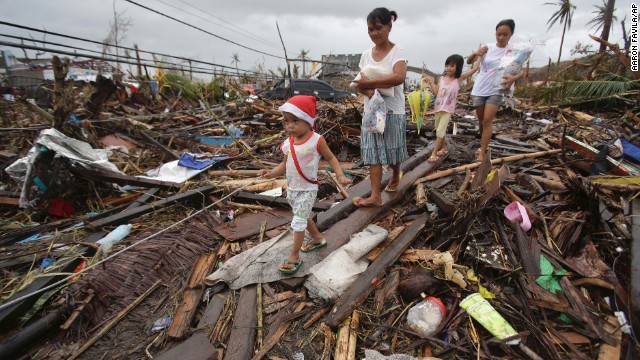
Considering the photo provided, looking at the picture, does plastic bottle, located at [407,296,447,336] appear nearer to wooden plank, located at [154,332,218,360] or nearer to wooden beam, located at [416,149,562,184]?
wooden plank, located at [154,332,218,360]

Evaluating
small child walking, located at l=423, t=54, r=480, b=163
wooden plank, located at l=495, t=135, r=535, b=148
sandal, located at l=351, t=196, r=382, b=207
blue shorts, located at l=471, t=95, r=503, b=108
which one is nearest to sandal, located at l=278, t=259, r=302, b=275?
sandal, located at l=351, t=196, r=382, b=207

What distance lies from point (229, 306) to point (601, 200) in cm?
390

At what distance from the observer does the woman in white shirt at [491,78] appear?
3.99 meters

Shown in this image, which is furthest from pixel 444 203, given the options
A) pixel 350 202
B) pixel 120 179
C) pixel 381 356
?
pixel 120 179

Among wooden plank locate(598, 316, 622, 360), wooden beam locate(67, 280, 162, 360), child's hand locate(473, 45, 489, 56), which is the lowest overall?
wooden beam locate(67, 280, 162, 360)

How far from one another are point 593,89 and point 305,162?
968cm

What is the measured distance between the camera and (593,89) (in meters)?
7.79

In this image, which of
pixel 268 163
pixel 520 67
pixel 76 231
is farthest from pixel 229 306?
pixel 520 67

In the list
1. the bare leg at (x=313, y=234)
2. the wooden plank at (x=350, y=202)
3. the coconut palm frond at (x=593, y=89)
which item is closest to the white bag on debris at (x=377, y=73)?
the wooden plank at (x=350, y=202)

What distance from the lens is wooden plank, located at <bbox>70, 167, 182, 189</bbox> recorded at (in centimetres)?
442

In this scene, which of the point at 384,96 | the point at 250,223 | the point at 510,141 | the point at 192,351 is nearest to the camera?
the point at 192,351

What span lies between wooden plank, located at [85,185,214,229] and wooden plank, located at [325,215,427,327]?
9.19 feet

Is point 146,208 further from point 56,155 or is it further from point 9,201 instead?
point 9,201

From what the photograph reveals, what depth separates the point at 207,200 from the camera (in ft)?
14.1
